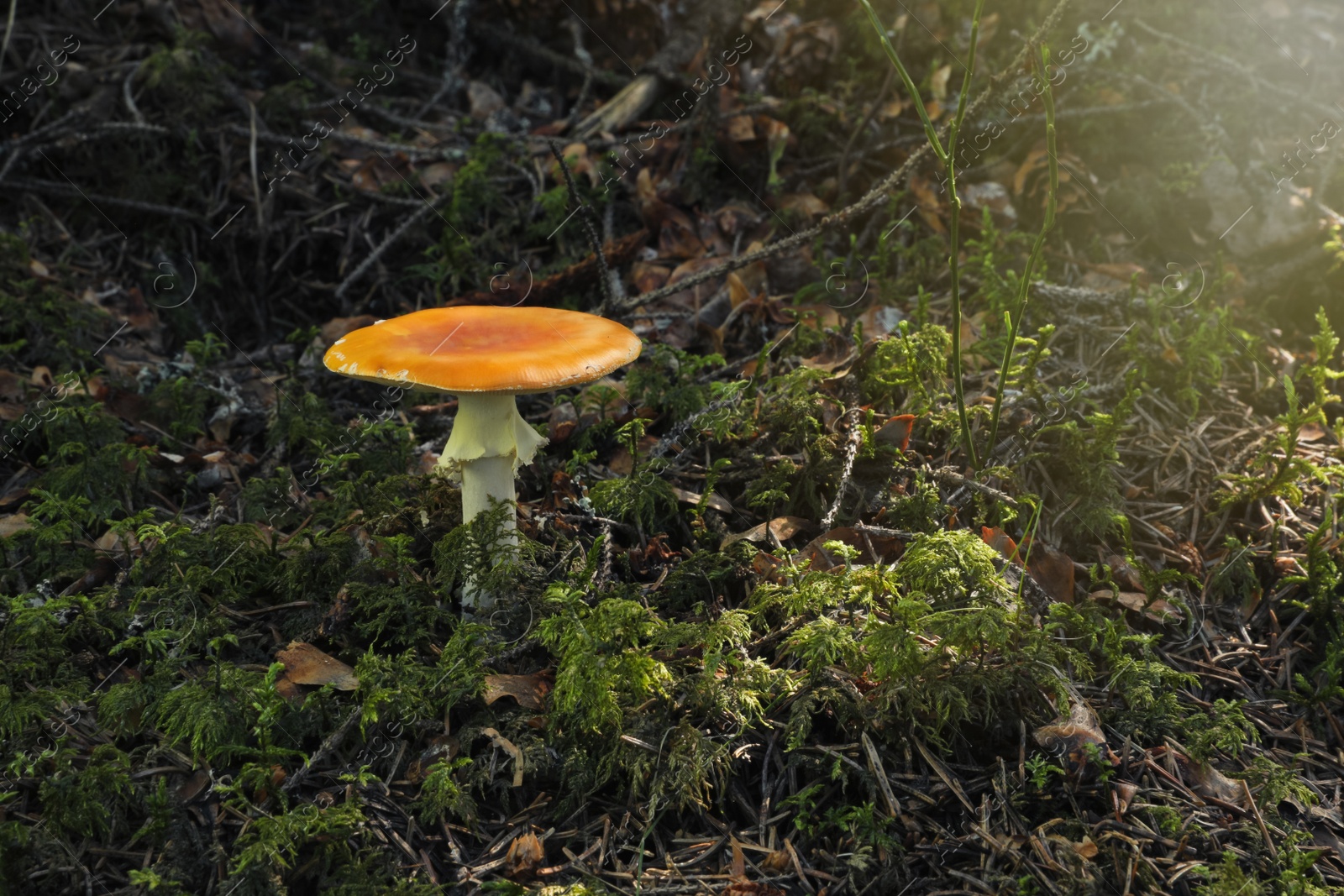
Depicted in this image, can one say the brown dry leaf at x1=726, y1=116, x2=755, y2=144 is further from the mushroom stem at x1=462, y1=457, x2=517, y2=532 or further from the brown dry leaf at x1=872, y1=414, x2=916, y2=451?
the mushroom stem at x1=462, y1=457, x2=517, y2=532

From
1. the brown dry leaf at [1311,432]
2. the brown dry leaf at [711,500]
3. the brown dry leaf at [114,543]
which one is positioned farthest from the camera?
the brown dry leaf at [1311,432]

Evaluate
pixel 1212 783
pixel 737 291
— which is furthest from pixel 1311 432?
pixel 737 291

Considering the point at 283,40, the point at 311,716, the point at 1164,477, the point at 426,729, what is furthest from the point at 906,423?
the point at 283,40

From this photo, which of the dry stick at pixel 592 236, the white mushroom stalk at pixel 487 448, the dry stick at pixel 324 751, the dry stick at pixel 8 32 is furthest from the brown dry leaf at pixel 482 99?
the dry stick at pixel 324 751

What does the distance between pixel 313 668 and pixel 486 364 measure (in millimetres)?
1108

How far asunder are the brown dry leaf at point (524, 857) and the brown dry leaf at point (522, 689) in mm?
393

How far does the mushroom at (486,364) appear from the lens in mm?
2439

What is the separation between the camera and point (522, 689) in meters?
2.66

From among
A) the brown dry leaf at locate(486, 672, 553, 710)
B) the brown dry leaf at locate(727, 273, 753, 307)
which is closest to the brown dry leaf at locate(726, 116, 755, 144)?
the brown dry leaf at locate(727, 273, 753, 307)

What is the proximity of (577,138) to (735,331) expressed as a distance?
1734mm

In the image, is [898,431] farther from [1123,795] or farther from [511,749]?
[511,749]

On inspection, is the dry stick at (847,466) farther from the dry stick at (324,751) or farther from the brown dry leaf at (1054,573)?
the dry stick at (324,751)

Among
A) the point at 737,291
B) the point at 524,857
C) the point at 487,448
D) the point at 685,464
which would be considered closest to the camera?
the point at 524,857

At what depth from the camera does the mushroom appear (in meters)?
2.44
